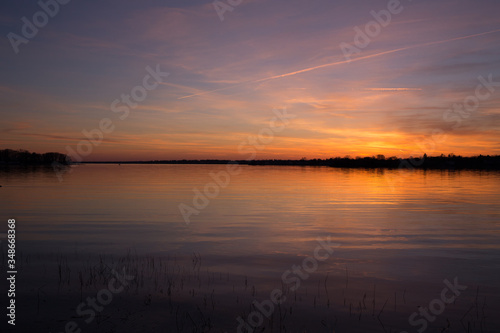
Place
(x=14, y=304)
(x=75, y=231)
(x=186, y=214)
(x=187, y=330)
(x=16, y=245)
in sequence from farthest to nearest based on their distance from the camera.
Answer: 1. (x=186, y=214)
2. (x=75, y=231)
3. (x=16, y=245)
4. (x=14, y=304)
5. (x=187, y=330)

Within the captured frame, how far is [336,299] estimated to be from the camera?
11.4 m

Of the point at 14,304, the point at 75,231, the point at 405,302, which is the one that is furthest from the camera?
the point at 75,231

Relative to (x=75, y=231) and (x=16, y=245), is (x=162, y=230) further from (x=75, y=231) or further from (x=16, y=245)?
(x=16, y=245)

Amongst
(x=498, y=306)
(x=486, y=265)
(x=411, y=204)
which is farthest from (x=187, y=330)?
(x=411, y=204)

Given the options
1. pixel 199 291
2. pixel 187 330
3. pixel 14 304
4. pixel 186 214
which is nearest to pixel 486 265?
pixel 199 291

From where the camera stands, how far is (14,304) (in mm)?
10234

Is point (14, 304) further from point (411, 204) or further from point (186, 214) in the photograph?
point (411, 204)

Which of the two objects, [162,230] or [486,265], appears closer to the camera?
[486,265]

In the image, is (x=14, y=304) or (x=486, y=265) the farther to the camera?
(x=486, y=265)

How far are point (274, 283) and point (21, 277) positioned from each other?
9.03 metres

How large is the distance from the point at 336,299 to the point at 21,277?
11.0 metres

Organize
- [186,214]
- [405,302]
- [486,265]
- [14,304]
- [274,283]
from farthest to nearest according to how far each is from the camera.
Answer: [186,214] < [486,265] < [274,283] < [405,302] < [14,304]

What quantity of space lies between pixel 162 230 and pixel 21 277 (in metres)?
10.7

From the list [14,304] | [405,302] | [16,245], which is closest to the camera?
[14,304]
